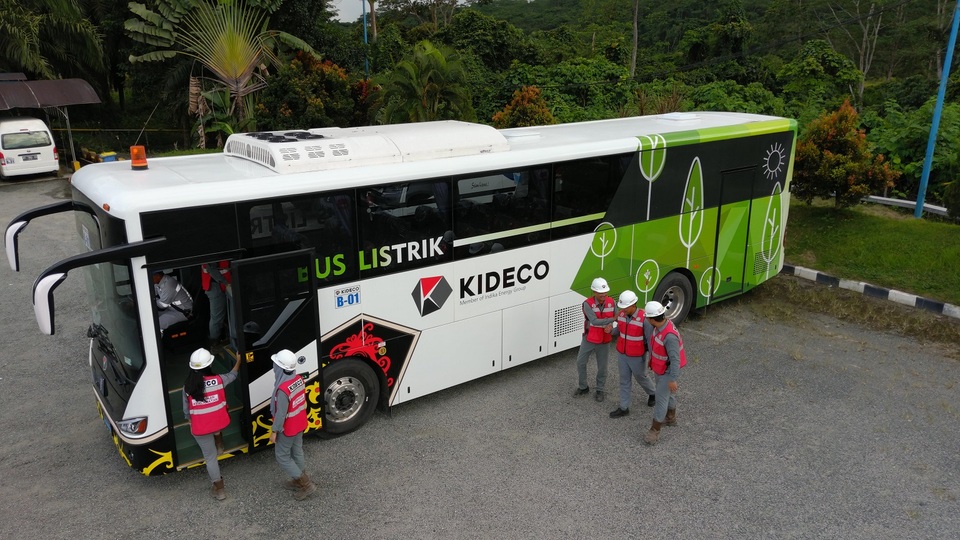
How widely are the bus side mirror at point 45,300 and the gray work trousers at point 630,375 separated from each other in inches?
209

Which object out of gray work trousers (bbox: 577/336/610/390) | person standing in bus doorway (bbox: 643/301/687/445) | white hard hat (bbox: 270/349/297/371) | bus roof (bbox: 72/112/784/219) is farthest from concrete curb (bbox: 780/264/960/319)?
white hard hat (bbox: 270/349/297/371)

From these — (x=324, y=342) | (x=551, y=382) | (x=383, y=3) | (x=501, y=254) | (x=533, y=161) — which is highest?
(x=383, y=3)

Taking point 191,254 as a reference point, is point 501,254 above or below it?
below

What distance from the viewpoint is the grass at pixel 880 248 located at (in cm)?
1138

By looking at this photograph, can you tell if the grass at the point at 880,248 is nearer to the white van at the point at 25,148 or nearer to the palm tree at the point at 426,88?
the palm tree at the point at 426,88

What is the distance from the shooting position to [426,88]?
1638cm

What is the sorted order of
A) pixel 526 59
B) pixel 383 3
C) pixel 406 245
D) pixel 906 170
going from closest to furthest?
pixel 406 245, pixel 906 170, pixel 526 59, pixel 383 3

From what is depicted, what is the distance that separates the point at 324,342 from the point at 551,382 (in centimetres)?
311

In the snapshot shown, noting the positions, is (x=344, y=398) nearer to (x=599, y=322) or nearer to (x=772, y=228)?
(x=599, y=322)

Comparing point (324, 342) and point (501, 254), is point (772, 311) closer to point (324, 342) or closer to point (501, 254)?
point (501, 254)

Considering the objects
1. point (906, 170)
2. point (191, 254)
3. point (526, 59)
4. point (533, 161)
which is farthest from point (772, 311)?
point (526, 59)

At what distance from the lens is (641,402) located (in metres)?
8.19

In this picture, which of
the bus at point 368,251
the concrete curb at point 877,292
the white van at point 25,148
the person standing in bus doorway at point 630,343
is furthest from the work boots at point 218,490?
the white van at point 25,148

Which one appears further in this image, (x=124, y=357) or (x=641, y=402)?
(x=641, y=402)
